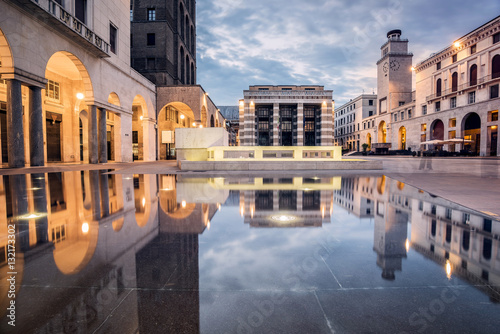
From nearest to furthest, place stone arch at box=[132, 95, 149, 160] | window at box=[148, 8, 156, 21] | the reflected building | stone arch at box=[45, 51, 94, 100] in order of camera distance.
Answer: the reflected building, stone arch at box=[45, 51, 94, 100], stone arch at box=[132, 95, 149, 160], window at box=[148, 8, 156, 21]

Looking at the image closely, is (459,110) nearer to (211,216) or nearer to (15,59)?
(211,216)

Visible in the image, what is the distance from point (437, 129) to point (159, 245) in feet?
221

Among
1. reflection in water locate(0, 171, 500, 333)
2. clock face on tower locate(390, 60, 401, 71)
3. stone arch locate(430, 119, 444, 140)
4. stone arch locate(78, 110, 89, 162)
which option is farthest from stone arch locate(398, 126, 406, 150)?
stone arch locate(78, 110, 89, 162)

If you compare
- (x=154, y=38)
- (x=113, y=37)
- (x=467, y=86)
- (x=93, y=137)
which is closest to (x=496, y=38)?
(x=467, y=86)

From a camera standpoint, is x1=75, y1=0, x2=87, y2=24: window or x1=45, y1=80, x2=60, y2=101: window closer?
x1=75, y1=0, x2=87, y2=24: window

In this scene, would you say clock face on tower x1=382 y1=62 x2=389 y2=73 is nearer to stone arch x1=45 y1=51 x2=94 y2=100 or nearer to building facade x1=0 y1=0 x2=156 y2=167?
building facade x1=0 y1=0 x2=156 y2=167

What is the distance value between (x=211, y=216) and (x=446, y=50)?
65792mm

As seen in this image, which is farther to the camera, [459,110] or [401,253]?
[459,110]

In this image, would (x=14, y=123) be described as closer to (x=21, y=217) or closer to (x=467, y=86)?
(x=21, y=217)

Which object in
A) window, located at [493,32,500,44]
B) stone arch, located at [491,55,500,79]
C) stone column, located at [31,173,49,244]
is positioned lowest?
stone column, located at [31,173,49,244]

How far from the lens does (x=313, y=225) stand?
423 centimetres

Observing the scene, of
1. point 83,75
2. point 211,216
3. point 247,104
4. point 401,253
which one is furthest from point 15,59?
point 247,104

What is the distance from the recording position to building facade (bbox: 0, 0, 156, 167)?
15.0 m

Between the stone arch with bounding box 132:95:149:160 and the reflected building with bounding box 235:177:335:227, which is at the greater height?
the stone arch with bounding box 132:95:149:160
